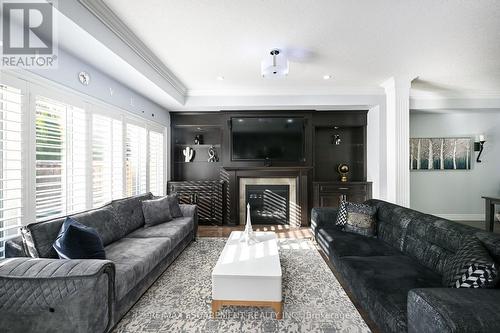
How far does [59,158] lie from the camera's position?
246 centimetres

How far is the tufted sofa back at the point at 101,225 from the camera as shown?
1.85m

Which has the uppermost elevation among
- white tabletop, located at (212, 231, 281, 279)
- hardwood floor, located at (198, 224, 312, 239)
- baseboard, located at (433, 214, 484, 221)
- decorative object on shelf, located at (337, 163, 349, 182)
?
decorative object on shelf, located at (337, 163, 349, 182)

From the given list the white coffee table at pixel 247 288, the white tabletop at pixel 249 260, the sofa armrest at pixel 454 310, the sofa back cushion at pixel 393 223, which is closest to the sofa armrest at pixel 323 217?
the sofa back cushion at pixel 393 223

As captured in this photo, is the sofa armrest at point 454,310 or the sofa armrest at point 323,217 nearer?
the sofa armrest at point 454,310

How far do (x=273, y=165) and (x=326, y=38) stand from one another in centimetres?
276

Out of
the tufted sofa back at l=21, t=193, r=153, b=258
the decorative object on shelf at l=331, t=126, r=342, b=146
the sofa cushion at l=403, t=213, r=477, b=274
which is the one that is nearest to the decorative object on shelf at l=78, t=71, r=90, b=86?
the tufted sofa back at l=21, t=193, r=153, b=258

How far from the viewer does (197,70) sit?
12.1ft

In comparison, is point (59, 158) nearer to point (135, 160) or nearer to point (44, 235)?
point (44, 235)

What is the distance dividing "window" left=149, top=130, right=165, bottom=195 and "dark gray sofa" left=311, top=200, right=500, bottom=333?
3214 millimetres

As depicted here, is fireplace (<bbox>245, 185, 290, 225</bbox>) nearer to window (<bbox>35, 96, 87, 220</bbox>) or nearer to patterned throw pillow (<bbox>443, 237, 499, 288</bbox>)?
window (<bbox>35, 96, 87, 220</bbox>)

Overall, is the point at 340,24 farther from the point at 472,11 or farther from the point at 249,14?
the point at 472,11

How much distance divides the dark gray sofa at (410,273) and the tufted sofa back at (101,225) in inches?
102

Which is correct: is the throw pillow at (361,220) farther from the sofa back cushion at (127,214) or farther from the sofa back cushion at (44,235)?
the sofa back cushion at (44,235)

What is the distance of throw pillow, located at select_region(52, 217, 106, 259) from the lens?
1829 mm
